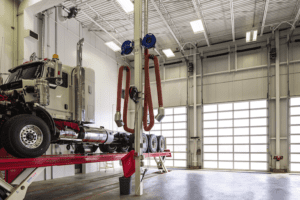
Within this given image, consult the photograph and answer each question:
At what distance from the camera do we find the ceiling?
10414 millimetres

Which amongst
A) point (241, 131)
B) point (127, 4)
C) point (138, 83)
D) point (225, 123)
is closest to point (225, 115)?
point (225, 123)

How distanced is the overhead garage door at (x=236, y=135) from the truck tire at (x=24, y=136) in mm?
11136

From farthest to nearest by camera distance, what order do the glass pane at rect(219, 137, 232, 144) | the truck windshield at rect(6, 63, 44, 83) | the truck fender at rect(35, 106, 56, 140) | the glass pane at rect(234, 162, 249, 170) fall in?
the glass pane at rect(219, 137, 232, 144) < the glass pane at rect(234, 162, 249, 170) < the truck windshield at rect(6, 63, 44, 83) < the truck fender at rect(35, 106, 56, 140)

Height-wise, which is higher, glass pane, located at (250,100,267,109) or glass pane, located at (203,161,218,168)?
glass pane, located at (250,100,267,109)

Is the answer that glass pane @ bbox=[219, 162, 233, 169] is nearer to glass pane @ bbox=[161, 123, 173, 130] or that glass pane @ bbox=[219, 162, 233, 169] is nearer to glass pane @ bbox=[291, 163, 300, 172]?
glass pane @ bbox=[291, 163, 300, 172]

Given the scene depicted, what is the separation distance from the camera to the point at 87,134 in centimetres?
624

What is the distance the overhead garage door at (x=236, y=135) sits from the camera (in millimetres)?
12492

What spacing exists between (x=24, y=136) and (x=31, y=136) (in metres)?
0.11

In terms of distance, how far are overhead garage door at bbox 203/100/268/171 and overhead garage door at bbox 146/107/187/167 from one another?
4.16ft

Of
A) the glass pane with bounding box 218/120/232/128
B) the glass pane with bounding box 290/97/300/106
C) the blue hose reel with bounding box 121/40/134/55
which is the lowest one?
the glass pane with bounding box 218/120/232/128

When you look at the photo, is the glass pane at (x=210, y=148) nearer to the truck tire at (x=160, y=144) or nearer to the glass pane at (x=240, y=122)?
the glass pane at (x=240, y=122)

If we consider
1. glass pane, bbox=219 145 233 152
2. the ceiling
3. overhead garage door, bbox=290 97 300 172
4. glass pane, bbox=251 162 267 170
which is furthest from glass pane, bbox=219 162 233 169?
the ceiling

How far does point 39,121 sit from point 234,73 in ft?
39.2

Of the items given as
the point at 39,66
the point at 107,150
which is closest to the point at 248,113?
the point at 107,150
